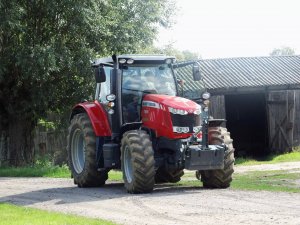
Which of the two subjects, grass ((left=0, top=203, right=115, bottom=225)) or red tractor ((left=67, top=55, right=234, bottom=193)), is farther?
red tractor ((left=67, top=55, right=234, bottom=193))

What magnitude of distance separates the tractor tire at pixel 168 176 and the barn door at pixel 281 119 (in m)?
14.0

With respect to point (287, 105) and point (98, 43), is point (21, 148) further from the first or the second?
point (287, 105)

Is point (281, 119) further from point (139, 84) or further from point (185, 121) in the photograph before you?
point (185, 121)

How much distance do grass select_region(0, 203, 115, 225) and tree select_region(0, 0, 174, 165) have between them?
11638 mm

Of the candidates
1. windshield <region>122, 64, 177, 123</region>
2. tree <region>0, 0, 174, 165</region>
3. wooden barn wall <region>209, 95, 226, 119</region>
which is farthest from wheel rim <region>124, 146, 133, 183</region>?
wooden barn wall <region>209, 95, 226, 119</region>

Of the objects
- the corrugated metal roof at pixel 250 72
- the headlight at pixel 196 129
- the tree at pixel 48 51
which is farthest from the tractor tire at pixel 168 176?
the corrugated metal roof at pixel 250 72

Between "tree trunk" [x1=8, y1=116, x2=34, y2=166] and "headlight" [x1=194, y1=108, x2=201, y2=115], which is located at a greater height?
"headlight" [x1=194, y1=108, x2=201, y2=115]

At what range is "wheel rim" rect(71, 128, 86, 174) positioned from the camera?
17.3m

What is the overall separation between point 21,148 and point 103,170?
11637mm

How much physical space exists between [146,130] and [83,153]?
2632mm

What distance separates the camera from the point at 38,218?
11.1 m

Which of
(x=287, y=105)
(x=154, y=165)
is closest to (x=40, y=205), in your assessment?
(x=154, y=165)

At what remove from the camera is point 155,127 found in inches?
592

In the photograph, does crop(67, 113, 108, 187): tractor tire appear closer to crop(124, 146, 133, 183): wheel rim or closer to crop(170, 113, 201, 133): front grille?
crop(124, 146, 133, 183): wheel rim
